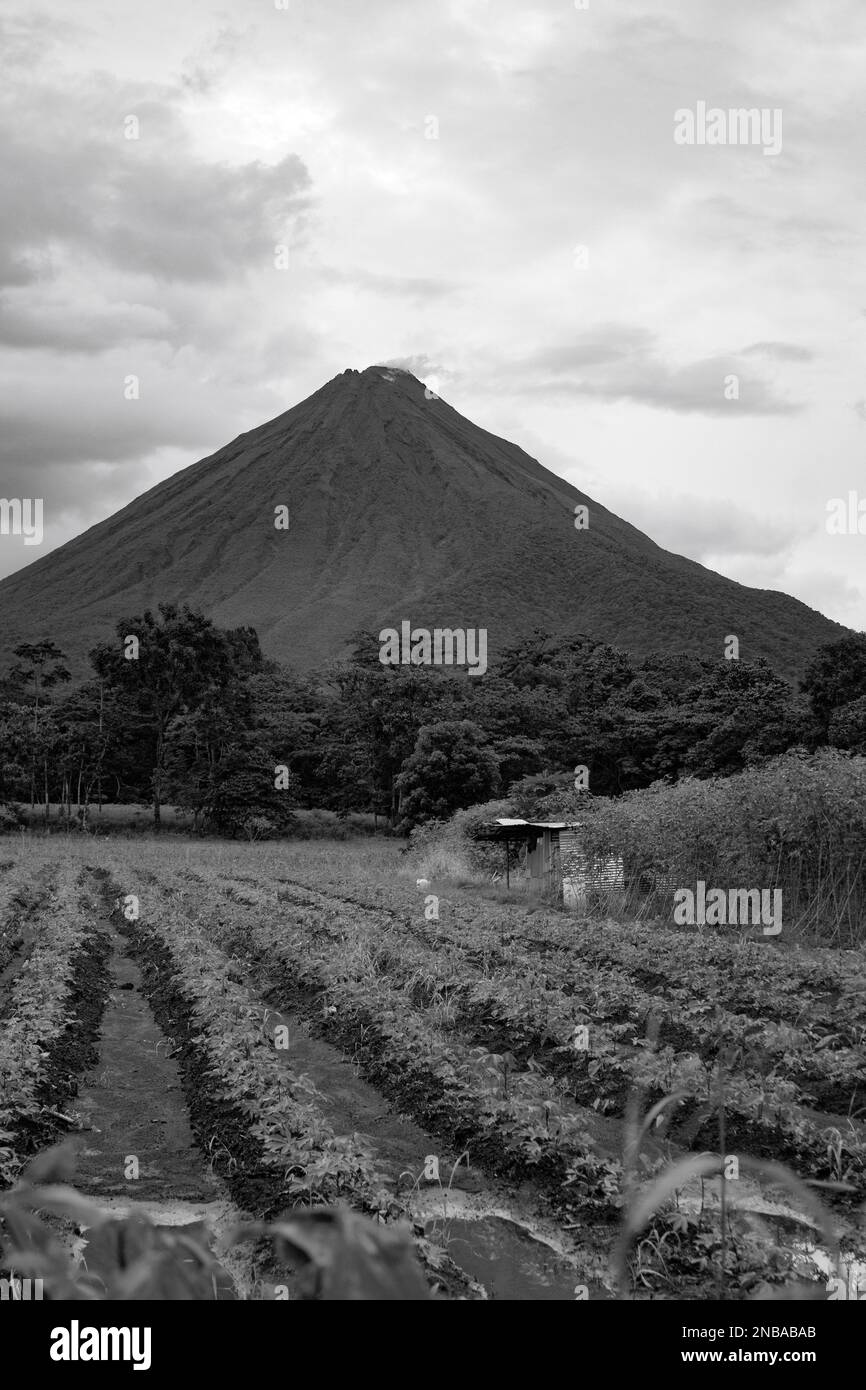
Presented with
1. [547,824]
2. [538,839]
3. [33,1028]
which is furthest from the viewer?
[538,839]

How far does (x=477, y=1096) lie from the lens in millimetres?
6844

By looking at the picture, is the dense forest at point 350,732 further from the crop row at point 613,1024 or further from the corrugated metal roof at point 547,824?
the crop row at point 613,1024

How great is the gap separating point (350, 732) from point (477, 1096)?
171 ft

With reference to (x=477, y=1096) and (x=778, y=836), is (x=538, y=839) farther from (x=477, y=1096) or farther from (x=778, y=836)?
(x=477, y=1096)

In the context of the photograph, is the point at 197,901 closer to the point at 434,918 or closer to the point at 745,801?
the point at 434,918

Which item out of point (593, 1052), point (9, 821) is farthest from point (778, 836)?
point (9, 821)

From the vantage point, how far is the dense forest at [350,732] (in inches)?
1687

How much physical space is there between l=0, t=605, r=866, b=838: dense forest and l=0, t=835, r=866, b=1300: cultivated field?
2929 cm

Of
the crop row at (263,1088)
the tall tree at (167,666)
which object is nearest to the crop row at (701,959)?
the crop row at (263,1088)

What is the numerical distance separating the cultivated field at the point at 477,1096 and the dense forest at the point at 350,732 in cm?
2929

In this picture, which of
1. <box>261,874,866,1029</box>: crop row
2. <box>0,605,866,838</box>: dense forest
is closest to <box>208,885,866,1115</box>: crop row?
<box>261,874,866,1029</box>: crop row

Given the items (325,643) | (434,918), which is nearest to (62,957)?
(434,918)

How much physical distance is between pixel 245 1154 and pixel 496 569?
16517 centimetres

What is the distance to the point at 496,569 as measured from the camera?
169125 millimetres
